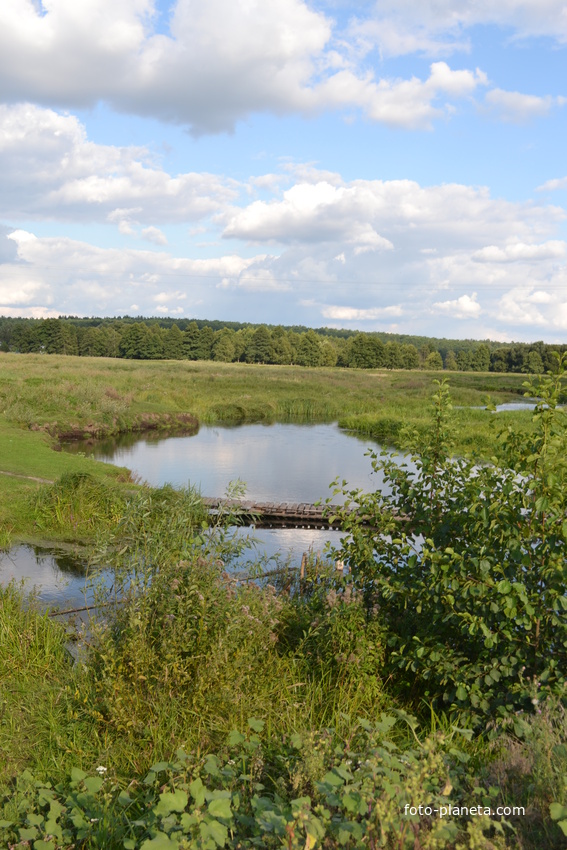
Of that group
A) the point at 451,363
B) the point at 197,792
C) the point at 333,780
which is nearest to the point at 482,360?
the point at 451,363

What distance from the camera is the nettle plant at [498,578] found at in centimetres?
Answer: 471

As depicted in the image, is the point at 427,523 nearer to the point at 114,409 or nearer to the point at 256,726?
the point at 256,726

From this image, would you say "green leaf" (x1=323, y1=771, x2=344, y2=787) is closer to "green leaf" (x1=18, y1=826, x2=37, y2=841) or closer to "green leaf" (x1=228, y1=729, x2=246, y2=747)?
"green leaf" (x1=228, y1=729, x2=246, y2=747)

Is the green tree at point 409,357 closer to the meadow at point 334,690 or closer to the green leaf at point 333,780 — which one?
the meadow at point 334,690

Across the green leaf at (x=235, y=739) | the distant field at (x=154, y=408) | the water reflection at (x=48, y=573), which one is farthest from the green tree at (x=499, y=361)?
the green leaf at (x=235, y=739)

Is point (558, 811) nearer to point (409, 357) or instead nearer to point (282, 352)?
point (282, 352)

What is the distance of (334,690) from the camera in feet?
18.3

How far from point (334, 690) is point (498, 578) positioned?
5.47ft

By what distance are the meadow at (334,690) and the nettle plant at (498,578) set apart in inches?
0.9

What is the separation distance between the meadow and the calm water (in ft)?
12.6

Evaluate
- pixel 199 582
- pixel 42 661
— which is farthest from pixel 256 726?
pixel 42 661

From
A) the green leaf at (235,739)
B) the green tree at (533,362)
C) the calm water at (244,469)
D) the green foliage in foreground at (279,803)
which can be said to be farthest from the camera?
the green tree at (533,362)

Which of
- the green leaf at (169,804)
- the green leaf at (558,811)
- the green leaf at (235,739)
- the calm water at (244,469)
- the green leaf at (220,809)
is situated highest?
the green leaf at (558,811)

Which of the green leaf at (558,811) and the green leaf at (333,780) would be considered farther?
the green leaf at (333,780)
